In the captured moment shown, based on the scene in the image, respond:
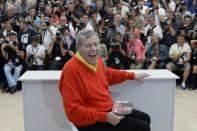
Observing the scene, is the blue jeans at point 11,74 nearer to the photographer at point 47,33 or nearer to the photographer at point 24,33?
the photographer at point 24,33

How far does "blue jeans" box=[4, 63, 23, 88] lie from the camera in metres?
6.27

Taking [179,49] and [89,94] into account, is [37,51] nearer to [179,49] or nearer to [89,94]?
[179,49]

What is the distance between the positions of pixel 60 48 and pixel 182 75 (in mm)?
2201

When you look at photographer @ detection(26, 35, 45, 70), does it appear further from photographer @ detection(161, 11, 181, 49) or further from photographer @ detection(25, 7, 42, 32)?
photographer @ detection(161, 11, 181, 49)

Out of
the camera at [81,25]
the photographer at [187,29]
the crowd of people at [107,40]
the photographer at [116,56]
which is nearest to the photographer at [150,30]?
the crowd of people at [107,40]

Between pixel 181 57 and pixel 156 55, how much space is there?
0.43m

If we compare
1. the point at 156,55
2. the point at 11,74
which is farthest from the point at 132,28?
the point at 11,74

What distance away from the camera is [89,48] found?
2.84 m

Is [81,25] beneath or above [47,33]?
above

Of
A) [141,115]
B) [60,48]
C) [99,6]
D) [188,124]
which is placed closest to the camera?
[141,115]

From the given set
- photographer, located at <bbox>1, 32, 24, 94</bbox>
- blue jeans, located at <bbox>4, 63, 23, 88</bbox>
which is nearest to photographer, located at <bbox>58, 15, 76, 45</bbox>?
photographer, located at <bbox>1, 32, 24, 94</bbox>

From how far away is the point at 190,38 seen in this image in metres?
6.86

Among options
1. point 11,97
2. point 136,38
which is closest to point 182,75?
point 136,38

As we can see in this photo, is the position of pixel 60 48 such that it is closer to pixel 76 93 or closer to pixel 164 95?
pixel 164 95
